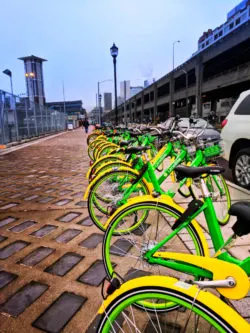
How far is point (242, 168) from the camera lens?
18.7 ft

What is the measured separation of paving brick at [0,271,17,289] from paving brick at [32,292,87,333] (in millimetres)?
650

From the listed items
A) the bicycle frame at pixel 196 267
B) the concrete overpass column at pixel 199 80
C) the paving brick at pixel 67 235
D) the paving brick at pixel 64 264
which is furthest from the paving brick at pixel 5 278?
the concrete overpass column at pixel 199 80

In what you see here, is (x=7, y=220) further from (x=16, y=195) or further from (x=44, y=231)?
(x=16, y=195)

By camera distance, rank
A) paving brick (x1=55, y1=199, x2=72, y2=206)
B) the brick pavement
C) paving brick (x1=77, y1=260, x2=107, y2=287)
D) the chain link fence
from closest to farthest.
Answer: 1. the brick pavement
2. paving brick (x1=77, y1=260, x2=107, y2=287)
3. paving brick (x1=55, y1=199, x2=72, y2=206)
4. the chain link fence

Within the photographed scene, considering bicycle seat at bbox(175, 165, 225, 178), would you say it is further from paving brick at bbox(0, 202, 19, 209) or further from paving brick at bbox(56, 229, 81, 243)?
paving brick at bbox(0, 202, 19, 209)

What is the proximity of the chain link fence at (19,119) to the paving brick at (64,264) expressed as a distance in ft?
42.1

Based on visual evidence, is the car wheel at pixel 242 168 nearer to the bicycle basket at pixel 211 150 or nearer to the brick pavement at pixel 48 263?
the bicycle basket at pixel 211 150

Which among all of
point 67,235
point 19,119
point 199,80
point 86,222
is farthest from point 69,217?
point 199,80

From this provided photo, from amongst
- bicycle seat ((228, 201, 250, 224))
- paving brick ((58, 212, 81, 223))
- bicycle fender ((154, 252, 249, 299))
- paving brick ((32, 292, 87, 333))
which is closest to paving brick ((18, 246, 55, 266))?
paving brick ((32, 292, 87, 333))

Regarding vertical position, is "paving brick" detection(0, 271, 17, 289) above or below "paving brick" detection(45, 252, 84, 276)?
below

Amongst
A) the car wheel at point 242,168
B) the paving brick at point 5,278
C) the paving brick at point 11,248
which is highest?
the car wheel at point 242,168

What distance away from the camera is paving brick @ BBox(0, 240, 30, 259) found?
3.27 meters

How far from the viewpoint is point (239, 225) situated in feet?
4.75

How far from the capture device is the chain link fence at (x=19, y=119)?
48.3 feet
